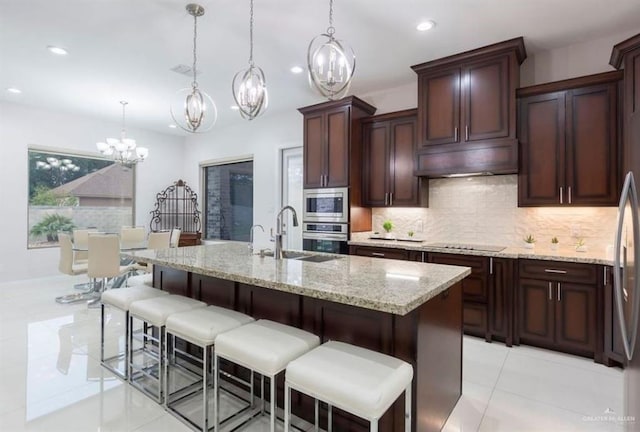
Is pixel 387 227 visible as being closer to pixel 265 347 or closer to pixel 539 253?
pixel 539 253

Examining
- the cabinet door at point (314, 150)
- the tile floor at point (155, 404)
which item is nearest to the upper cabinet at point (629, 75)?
the tile floor at point (155, 404)

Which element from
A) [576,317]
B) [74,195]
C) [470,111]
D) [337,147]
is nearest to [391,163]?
[337,147]

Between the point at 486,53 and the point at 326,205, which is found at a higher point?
the point at 486,53

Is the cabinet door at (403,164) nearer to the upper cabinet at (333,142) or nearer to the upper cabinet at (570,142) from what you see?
the upper cabinet at (333,142)

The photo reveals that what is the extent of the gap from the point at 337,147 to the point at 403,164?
90cm

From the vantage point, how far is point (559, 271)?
304 cm

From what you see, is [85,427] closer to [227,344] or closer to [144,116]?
[227,344]

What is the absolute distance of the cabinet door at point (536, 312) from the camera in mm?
3098

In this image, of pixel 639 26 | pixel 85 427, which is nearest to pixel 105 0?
pixel 85 427

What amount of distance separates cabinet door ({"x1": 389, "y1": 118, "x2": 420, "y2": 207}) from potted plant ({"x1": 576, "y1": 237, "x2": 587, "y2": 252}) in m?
1.64

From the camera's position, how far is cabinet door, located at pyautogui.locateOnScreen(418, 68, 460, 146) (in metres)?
3.63

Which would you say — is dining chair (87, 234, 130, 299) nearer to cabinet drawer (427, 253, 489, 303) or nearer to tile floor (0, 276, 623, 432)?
tile floor (0, 276, 623, 432)

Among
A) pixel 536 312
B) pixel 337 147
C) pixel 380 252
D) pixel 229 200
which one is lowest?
pixel 536 312

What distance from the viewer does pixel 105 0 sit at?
9.03 feet
